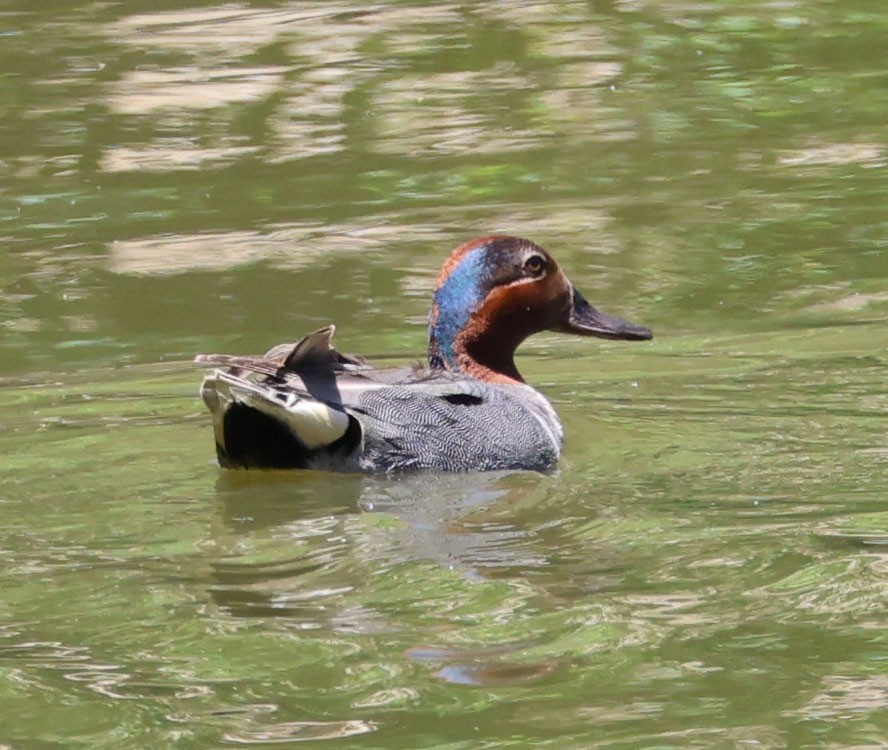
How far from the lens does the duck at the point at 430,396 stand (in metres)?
8.04

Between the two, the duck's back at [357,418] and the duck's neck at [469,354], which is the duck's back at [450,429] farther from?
the duck's neck at [469,354]

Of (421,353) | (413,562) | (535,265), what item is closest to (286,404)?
(413,562)

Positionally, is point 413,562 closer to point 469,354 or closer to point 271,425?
point 271,425

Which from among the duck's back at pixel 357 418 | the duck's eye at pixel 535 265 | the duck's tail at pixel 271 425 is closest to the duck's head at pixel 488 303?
the duck's eye at pixel 535 265

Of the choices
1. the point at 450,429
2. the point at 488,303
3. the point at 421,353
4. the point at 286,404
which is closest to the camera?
the point at 286,404

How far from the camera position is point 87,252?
1263 cm

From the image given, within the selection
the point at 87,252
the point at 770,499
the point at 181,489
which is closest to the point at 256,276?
the point at 87,252

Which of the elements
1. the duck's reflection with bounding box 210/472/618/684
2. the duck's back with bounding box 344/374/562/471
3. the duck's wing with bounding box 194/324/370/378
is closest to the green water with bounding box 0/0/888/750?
the duck's reflection with bounding box 210/472/618/684

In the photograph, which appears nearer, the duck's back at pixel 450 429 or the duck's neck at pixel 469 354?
the duck's back at pixel 450 429

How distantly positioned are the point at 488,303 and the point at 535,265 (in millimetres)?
302

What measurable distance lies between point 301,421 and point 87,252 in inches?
194

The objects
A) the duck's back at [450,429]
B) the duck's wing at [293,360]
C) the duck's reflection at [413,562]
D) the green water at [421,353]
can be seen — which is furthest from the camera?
the duck's back at [450,429]

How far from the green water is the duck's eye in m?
0.72

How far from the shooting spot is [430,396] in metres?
8.47
